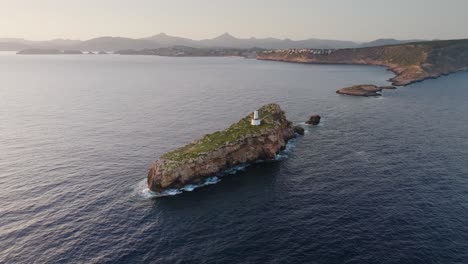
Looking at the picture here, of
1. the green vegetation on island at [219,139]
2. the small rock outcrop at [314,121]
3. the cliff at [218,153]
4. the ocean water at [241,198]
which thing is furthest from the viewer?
the small rock outcrop at [314,121]

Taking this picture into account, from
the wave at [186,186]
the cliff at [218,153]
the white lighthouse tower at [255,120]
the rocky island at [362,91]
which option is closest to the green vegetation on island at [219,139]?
the cliff at [218,153]

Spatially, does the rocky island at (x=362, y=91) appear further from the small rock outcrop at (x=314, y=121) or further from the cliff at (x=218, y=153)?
the cliff at (x=218, y=153)

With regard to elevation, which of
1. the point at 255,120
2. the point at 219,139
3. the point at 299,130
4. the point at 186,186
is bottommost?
the point at 186,186

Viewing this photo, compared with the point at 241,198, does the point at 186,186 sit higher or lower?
higher

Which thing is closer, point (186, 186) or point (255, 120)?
point (186, 186)

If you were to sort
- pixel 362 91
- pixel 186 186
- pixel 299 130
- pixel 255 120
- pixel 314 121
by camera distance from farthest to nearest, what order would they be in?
pixel 362 91, pixel 314 121, pixel 299 130, pixel 255 120, pixel 186 186

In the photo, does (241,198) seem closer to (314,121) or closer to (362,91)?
(314,121)

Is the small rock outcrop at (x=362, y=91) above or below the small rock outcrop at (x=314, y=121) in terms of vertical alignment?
above

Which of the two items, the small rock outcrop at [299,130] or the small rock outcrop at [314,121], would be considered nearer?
the small rock outcrop at [299,130]

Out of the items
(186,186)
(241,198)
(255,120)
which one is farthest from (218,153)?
(255,120)

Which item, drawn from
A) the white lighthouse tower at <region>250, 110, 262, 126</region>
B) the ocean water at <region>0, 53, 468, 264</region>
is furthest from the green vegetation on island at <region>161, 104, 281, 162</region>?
the ocean water at <region>0, 53, 468, 264</region>
